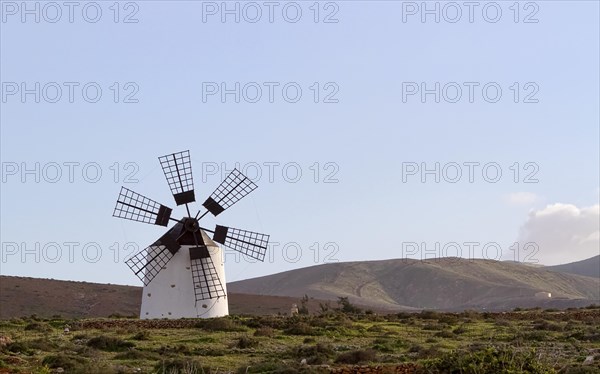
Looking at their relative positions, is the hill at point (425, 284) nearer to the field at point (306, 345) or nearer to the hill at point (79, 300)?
the hill at point (79, 300)

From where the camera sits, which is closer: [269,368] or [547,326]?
[269,368]

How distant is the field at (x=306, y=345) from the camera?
17.9 metres

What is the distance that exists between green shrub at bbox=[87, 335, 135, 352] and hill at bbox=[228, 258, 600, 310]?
270 ft

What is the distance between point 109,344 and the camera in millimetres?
24281

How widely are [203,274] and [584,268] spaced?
149 m

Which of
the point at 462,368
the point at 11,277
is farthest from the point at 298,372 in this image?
the point at 11,277

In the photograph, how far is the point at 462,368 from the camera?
16.1 metres

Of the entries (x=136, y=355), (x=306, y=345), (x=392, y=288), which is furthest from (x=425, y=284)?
(x=136, y=355)

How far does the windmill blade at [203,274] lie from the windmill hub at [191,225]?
78 cm

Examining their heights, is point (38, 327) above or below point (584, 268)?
above

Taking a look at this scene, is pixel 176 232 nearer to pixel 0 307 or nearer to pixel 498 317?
pixel 498 317

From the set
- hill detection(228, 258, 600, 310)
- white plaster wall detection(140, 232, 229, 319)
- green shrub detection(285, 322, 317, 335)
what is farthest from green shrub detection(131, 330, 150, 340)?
hill detection(228, 258, 600, 310)

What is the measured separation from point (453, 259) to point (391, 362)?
122473mm

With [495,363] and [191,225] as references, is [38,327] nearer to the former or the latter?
[191,225]
